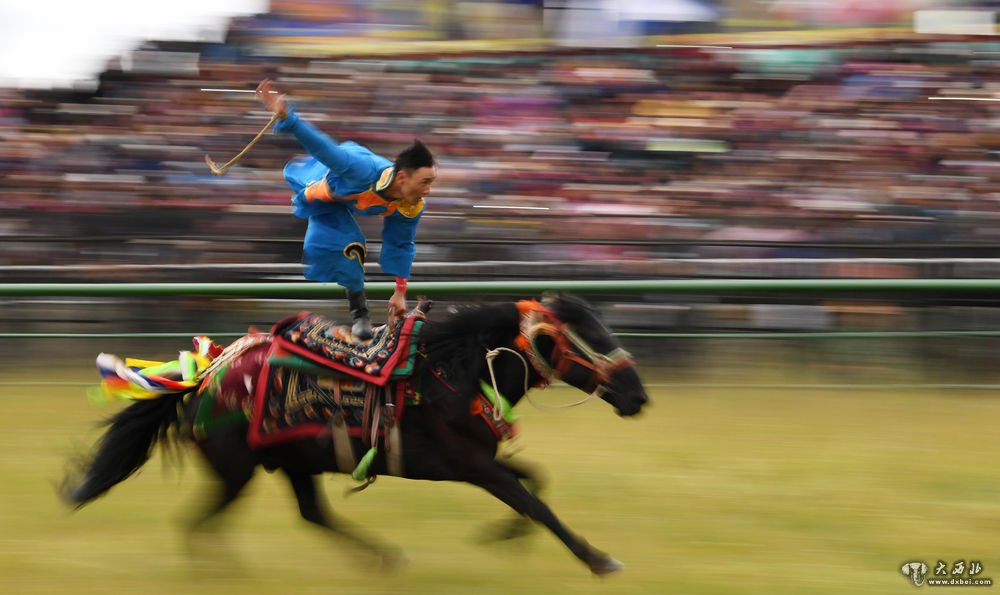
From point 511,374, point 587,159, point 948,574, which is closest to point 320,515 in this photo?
point 511,374

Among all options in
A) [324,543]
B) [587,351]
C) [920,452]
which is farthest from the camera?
[920,452]

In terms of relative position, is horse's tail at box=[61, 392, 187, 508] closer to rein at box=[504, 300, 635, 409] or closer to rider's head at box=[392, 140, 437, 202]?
rider's head at box=[392, 140, 437, 202]

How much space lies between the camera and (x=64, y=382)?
7664mm

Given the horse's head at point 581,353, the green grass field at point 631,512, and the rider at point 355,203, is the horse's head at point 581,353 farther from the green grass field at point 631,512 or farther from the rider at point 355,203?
the green grass field at point 631,512

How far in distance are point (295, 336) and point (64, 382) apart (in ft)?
12.7

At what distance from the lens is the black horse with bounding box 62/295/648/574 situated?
4129mm

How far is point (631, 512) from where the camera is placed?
516 centimetres

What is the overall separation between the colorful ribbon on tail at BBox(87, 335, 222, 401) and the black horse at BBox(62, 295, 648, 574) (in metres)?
0.07

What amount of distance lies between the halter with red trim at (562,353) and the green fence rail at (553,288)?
257 cm

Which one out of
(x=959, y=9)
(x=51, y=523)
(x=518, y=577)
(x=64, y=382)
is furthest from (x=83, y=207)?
(x=959, y=9)

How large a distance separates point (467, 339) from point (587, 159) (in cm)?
572

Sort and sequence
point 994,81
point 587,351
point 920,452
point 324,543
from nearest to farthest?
point 587,351
point 324,543
point 920,452
point 994,81

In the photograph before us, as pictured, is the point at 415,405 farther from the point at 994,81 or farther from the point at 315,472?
the point at 994,81

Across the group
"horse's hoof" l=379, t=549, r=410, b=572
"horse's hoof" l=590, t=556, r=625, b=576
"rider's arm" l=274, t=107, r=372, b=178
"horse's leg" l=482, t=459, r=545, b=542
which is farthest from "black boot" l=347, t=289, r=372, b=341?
"horse's hoof" l=590, t=556, r=625, b=576
